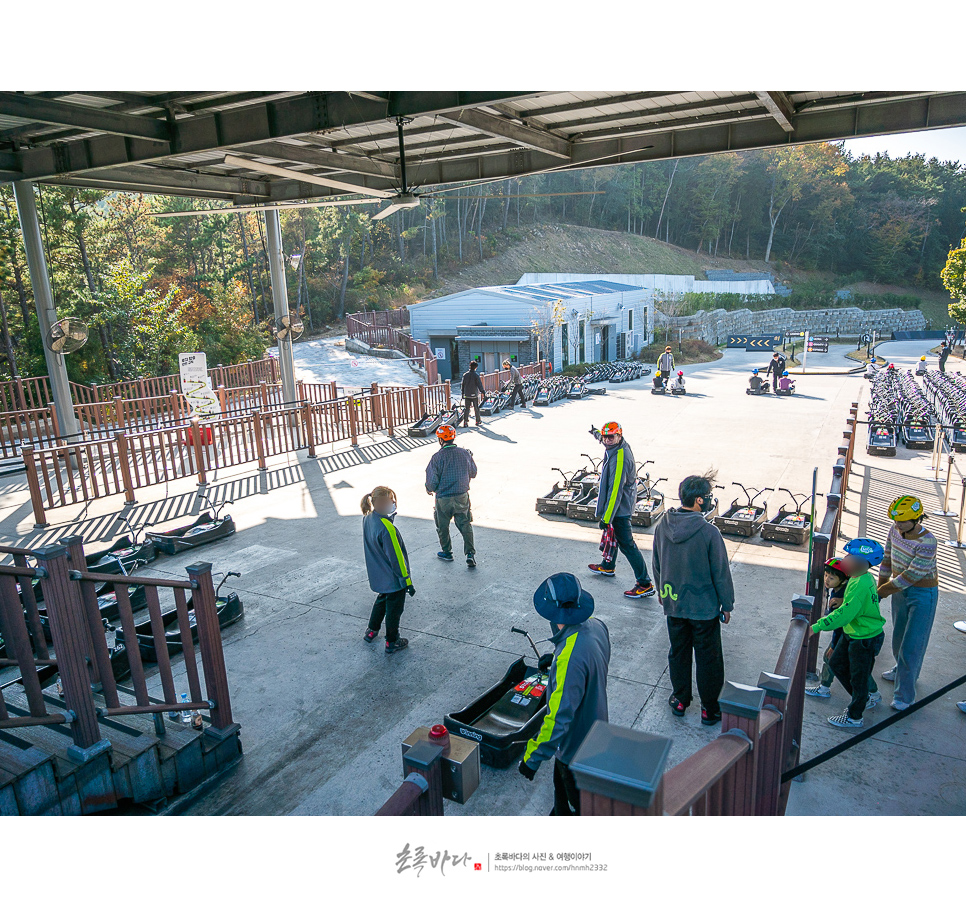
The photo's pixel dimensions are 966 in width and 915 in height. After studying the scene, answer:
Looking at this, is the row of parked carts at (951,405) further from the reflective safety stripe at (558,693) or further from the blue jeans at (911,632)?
the reflective safety stripe at (558,693)

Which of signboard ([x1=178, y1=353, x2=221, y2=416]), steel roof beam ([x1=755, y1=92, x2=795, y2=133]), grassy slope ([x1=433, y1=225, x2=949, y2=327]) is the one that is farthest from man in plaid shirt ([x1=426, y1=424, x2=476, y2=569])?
grassy slope ([x1=433, y1=225, x2=949, y2=327])

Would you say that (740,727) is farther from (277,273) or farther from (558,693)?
(277,273)

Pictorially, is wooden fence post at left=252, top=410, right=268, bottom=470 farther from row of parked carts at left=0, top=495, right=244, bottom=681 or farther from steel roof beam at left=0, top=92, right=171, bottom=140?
steel roof beam at left=0, top=92, right=171, bottom=140

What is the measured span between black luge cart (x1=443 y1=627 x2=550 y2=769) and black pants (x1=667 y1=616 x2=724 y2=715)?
3.30 ft

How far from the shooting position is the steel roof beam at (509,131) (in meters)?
9.61

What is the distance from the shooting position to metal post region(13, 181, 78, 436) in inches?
508

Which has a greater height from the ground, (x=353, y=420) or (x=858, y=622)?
(x=858, y=622)

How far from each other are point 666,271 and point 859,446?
7051 centimetres

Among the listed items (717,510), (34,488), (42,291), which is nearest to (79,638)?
(34,488)

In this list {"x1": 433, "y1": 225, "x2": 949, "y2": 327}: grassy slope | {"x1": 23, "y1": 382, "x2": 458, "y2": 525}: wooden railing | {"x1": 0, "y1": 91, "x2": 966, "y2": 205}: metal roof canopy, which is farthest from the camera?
{"x1": 433, "y1": 225, "x2": 949, "y2": 327}: grassy slope

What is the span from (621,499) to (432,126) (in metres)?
7.31

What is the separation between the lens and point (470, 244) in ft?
235
